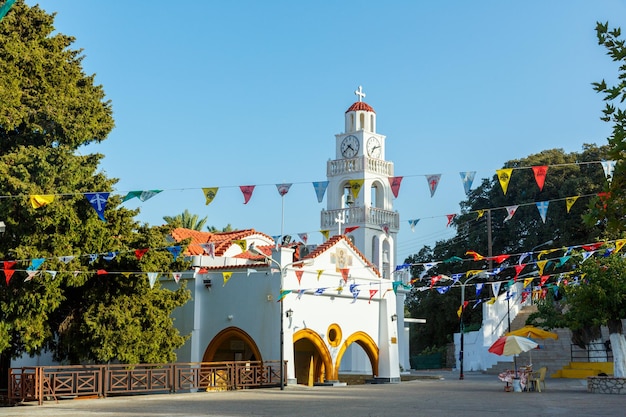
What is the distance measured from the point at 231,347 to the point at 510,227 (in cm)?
2728

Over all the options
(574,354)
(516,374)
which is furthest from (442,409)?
(574,354)

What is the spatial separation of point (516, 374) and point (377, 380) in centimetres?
841

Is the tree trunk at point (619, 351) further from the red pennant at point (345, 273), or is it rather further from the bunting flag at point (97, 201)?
the bunting flag at point (97, 201)

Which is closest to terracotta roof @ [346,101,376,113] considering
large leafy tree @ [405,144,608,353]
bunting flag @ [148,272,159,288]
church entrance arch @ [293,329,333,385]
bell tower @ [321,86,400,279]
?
bell tower @ [321,86,400,279]

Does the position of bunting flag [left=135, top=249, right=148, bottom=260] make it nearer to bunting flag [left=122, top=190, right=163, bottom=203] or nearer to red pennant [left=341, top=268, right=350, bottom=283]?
bunting flag [left=122, top=190, right=163, bottom=203]

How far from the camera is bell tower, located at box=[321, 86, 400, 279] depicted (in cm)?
4294

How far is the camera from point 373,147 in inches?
1726

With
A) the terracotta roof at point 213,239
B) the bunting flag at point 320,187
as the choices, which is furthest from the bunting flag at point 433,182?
the terracotta roof at point 213,239

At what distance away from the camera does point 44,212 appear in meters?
22.8

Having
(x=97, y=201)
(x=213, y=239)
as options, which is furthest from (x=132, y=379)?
(x=213, y=239)

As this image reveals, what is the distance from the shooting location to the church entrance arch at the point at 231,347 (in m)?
29.5

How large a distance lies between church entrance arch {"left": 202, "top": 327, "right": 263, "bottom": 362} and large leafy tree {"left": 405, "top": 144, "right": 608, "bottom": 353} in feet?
61.7

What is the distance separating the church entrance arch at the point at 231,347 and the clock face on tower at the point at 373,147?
15.6 metres

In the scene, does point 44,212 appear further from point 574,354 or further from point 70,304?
point 574,354
